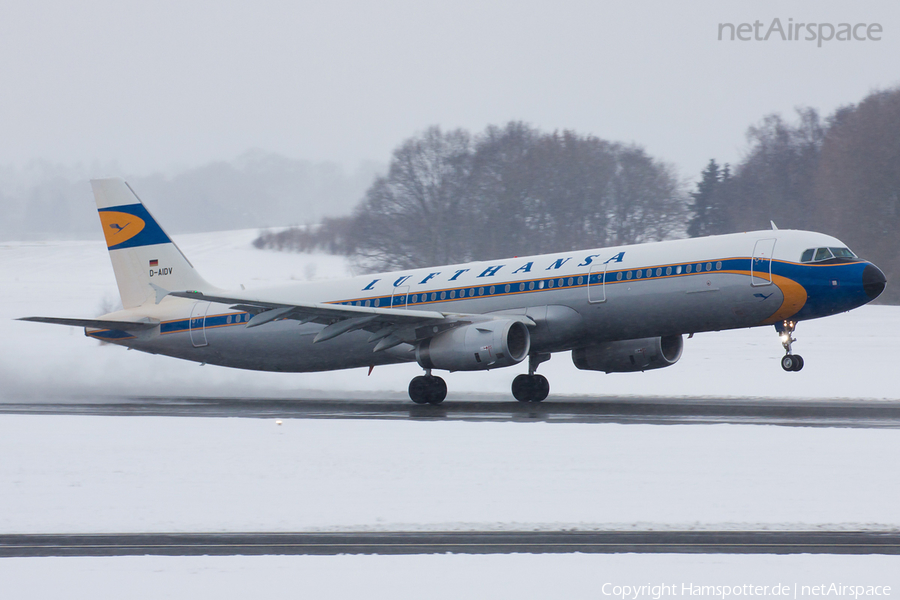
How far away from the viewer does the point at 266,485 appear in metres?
12.3

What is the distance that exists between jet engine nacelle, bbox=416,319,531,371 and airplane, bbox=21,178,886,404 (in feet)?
0.09

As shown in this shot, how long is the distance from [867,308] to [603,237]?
18710 millimetres

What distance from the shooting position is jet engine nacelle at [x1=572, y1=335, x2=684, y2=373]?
77.6ft

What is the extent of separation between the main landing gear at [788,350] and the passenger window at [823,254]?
66.0 inches

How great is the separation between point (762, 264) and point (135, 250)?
18.5m

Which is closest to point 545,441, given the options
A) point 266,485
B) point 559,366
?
point 266,485

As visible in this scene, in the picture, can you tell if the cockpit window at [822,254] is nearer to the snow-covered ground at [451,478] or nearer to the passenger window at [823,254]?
the passenger window at [823,254]

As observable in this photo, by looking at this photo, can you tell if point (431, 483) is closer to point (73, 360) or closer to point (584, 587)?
point (584, 587)

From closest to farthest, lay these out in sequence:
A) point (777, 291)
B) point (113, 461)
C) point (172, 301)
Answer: point (113, 461) < point (777, 291) < point (172, 301)

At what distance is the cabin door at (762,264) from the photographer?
20594 mm

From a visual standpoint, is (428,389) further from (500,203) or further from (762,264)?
(500,203)

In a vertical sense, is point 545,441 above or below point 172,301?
below

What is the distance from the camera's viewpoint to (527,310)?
885 inches

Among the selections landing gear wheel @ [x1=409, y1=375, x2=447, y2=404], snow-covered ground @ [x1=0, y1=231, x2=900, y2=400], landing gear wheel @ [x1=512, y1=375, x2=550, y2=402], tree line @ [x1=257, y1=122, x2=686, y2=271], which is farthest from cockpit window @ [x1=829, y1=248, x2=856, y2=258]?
tree line @ [x1=257, y1=122, x2=686, y2=271]
